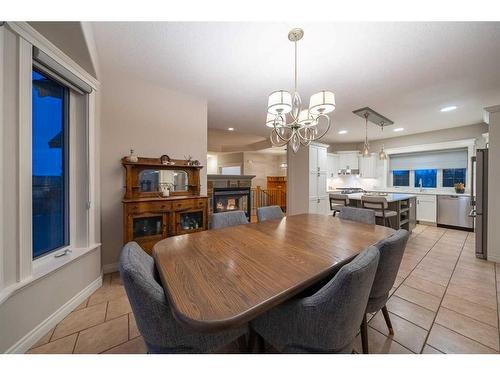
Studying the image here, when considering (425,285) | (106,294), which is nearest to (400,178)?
(425,285)

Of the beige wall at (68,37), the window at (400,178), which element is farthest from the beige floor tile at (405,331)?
the window at (400,178)

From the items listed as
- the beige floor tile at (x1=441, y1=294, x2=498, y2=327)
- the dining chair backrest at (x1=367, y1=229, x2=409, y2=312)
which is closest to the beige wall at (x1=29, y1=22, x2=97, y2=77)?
the dining chair backrest at (x1=367, y1=229, x2=409, y2=312)

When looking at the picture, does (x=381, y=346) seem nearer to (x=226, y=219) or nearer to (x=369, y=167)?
(x=226, y=219)

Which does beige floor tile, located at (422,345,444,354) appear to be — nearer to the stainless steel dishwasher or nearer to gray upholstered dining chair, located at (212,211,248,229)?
gray upholstered dining chair, located at (212,211,248,229)

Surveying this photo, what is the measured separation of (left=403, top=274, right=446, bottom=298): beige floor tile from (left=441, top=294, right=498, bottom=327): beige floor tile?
8 centimetres

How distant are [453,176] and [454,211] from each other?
39.5 inches

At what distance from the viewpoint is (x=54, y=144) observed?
6.16 feet

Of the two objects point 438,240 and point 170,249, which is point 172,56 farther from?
point 438,240

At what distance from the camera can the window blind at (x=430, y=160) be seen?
4918 millimetres

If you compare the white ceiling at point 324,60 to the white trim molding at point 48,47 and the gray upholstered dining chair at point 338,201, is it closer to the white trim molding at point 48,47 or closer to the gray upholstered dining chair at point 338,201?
the white trim molding at point 48,47

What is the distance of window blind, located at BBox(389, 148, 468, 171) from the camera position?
492 cm

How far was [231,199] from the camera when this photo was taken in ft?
17.1

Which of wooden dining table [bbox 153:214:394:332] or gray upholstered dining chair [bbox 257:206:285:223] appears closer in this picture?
wooden dining table [bbox 153:214:394:332]
